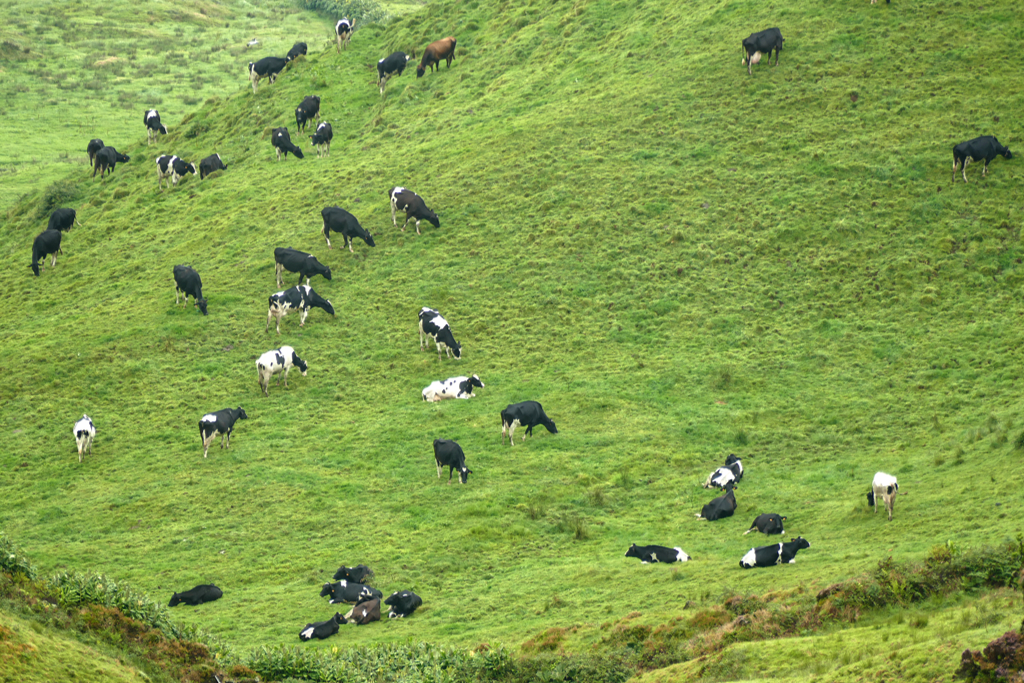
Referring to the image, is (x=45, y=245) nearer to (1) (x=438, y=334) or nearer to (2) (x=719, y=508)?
(1) (x=438, y=334)

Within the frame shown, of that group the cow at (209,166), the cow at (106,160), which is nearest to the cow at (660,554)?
the cow at (209,166)

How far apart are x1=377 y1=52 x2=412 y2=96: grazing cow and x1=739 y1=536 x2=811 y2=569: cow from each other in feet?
135

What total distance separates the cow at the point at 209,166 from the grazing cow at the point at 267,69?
909 centimetres

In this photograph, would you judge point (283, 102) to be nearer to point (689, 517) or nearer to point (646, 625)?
point (689, 517)

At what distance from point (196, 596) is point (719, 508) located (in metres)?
11.5

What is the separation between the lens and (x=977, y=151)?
122 feet

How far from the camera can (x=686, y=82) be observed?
149 feet

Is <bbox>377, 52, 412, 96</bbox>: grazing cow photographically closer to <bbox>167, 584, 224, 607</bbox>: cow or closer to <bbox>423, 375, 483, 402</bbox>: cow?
<bbox>423, 375, 483, 402</bbox>: cow

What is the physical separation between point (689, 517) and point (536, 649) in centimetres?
773

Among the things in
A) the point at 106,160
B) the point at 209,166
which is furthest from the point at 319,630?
the point at 106,160

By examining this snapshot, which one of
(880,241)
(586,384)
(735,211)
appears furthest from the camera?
(735,211)

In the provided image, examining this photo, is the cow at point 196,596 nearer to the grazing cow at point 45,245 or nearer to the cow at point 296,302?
the cow at point 296,302

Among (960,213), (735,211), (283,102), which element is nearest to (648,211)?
(735,211)

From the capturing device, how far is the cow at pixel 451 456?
83.3ft
